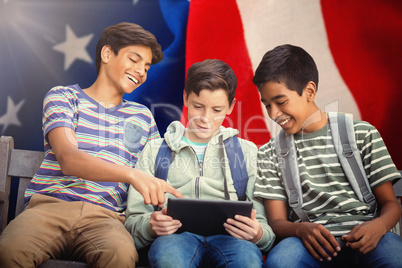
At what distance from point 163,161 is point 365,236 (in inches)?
25.1

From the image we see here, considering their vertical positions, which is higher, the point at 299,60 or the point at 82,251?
the point at 299,60

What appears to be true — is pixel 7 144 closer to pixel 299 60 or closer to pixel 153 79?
pixel 153 79

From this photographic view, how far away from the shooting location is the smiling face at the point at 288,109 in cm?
132

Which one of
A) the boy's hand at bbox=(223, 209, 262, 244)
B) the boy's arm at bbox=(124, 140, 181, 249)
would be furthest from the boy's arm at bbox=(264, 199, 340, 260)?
the boy's arm at bbox=(124, 140, 181, 249)

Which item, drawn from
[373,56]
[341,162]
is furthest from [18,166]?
[373,56]

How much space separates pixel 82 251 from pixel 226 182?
18.7 inches

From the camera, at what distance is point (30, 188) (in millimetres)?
1319

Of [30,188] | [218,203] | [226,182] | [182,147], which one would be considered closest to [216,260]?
[218,203]

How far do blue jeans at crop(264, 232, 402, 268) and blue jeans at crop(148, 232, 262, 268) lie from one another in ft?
0.18

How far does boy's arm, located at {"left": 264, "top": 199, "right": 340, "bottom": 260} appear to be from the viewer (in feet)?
3.49

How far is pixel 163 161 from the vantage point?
1.34 metres

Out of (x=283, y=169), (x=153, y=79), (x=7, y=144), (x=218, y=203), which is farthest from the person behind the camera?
(x=153, y=79)

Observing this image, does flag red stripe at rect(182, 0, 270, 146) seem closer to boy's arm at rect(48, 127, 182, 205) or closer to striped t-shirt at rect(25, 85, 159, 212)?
striped t-shirt at rect(25, 85, 159, 212)

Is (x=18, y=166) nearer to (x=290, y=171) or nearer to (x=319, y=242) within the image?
(x=290, y=171)
